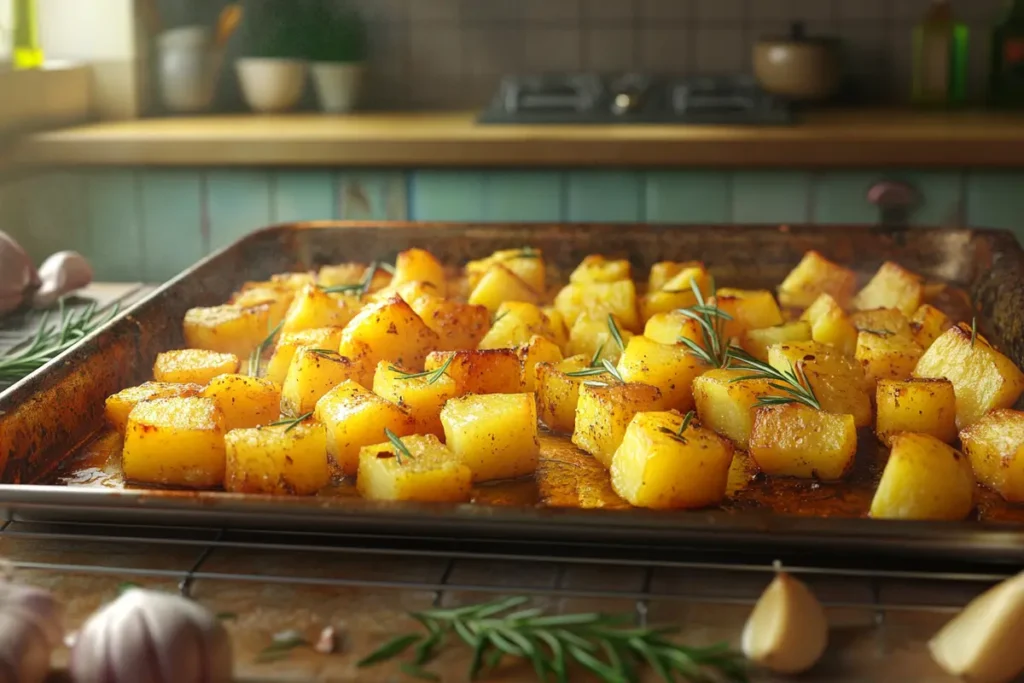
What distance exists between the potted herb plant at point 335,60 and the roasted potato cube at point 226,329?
2479 mm

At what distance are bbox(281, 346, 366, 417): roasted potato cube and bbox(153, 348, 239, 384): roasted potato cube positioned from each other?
0.44ft

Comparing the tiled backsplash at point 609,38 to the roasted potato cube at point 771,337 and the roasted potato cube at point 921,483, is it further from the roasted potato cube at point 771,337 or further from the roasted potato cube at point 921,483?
the roasted potato cube at point 921,483

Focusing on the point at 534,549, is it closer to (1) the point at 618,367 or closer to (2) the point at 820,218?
(1) the point at 618,367

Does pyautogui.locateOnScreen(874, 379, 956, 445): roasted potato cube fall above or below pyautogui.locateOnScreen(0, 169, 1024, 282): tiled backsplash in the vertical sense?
below

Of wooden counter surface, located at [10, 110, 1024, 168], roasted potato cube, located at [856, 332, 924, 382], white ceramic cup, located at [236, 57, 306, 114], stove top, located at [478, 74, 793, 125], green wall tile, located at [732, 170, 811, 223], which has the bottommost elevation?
roasted potato cube, located at [856, 332, 924, 382]

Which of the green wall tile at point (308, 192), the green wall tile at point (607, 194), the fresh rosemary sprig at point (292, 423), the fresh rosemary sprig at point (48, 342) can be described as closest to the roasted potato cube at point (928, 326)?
the fresh rosemary sprig at point (292, 423)

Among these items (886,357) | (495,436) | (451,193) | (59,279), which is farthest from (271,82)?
(495,436)

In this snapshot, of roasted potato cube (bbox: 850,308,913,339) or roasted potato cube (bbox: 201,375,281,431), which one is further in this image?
roasted potato cube (bbox: 850,308,913,339)

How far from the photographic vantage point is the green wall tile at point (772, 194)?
11.5ft

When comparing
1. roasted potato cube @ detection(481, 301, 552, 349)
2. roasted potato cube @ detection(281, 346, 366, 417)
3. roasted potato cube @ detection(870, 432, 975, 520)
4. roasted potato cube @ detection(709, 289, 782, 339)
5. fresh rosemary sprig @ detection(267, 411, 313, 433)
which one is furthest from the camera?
roasted potato cube @ detection(709, 289, 782, 339)

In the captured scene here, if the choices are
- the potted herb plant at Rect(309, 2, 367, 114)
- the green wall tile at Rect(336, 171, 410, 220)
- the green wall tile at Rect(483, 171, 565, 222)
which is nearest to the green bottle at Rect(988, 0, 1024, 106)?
the green wall tile at Rect(483, 171, 565, 222)

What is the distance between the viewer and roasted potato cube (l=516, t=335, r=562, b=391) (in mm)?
1782

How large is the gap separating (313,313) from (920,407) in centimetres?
98

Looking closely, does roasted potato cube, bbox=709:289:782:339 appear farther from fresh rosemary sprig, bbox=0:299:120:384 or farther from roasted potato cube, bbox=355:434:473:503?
fresh rosemary sprig, bbox=0:299:120:384
